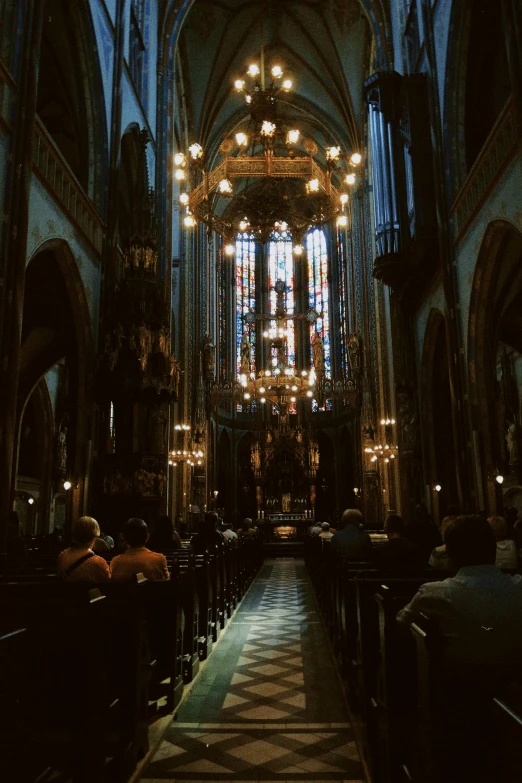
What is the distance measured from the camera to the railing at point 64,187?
10227 millimetres

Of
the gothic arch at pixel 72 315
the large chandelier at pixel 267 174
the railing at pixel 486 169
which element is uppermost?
the large chandelier at pixel 267 174

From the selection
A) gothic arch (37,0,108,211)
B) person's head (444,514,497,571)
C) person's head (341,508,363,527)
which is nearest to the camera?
person's head (444,514,497,571)

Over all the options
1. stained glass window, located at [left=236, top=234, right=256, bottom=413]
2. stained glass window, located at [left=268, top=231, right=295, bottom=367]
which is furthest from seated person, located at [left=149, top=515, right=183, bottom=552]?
stained glass window, located at [left=268, top=231, right=295, bottom=367]

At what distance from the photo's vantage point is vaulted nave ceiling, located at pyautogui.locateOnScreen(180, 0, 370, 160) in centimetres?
2522

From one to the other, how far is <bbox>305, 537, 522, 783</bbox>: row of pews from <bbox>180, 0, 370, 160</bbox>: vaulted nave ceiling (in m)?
25.7

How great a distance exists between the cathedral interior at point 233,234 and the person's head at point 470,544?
167cm

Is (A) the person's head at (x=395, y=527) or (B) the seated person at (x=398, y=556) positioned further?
(A) the person's head at (x=395, y=527)

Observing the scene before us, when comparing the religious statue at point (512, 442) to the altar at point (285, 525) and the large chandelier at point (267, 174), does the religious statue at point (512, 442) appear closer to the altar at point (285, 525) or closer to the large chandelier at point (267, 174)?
the large chandelier at point (267, 174)

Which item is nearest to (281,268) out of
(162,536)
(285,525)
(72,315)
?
(285,525)

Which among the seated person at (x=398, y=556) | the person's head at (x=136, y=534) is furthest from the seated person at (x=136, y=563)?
the seated person at (x=398, y=556)

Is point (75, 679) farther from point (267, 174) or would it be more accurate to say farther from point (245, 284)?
point (245, 284)

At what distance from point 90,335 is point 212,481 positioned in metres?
17.6

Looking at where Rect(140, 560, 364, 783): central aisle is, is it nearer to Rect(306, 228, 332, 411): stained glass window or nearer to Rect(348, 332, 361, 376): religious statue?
Rect(348, 332, 361, 376): religious statue

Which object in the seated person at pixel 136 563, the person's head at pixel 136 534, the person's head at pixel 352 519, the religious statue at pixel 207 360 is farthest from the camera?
the religious statue at pixel 207 360
